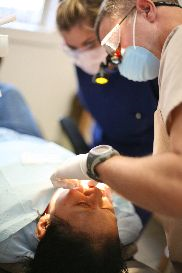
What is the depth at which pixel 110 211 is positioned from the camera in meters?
1.41

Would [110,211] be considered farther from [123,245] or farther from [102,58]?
[102,58]

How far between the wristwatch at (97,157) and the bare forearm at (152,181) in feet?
0.17

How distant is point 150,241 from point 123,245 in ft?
3.17

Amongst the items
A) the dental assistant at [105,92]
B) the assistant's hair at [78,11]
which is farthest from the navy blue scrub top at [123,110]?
the assistant's hair at [78,11]

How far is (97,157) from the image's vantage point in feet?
3.16

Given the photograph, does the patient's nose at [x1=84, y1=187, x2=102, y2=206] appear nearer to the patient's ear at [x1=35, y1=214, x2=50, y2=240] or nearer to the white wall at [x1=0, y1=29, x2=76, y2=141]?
the patient's ear at [x1=35, y1=214, x2=50, y2=240]

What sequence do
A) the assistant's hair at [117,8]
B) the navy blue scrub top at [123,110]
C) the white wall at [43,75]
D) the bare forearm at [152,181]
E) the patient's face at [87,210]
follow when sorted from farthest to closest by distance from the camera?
the white wall at [43,75], the navy blue scrub top at [123,110], the patient's face at [87,210], the assistant's hair at [117,8], the bare forearm at [152,181]

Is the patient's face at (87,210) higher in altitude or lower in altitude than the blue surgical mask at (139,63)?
lower

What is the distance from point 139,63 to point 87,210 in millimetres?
614

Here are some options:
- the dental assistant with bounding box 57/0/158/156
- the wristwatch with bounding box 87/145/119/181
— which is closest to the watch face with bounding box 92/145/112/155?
the wristwatch with bounding box 87/145/119/181

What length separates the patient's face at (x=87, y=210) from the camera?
1.34 m

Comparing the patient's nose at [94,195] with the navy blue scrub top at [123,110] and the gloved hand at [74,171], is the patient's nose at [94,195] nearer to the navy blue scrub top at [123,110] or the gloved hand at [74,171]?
the gloved hand at [74,171]

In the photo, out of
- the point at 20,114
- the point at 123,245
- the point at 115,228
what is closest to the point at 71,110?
the point at 20,114

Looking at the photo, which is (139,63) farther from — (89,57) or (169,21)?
(89,57)
